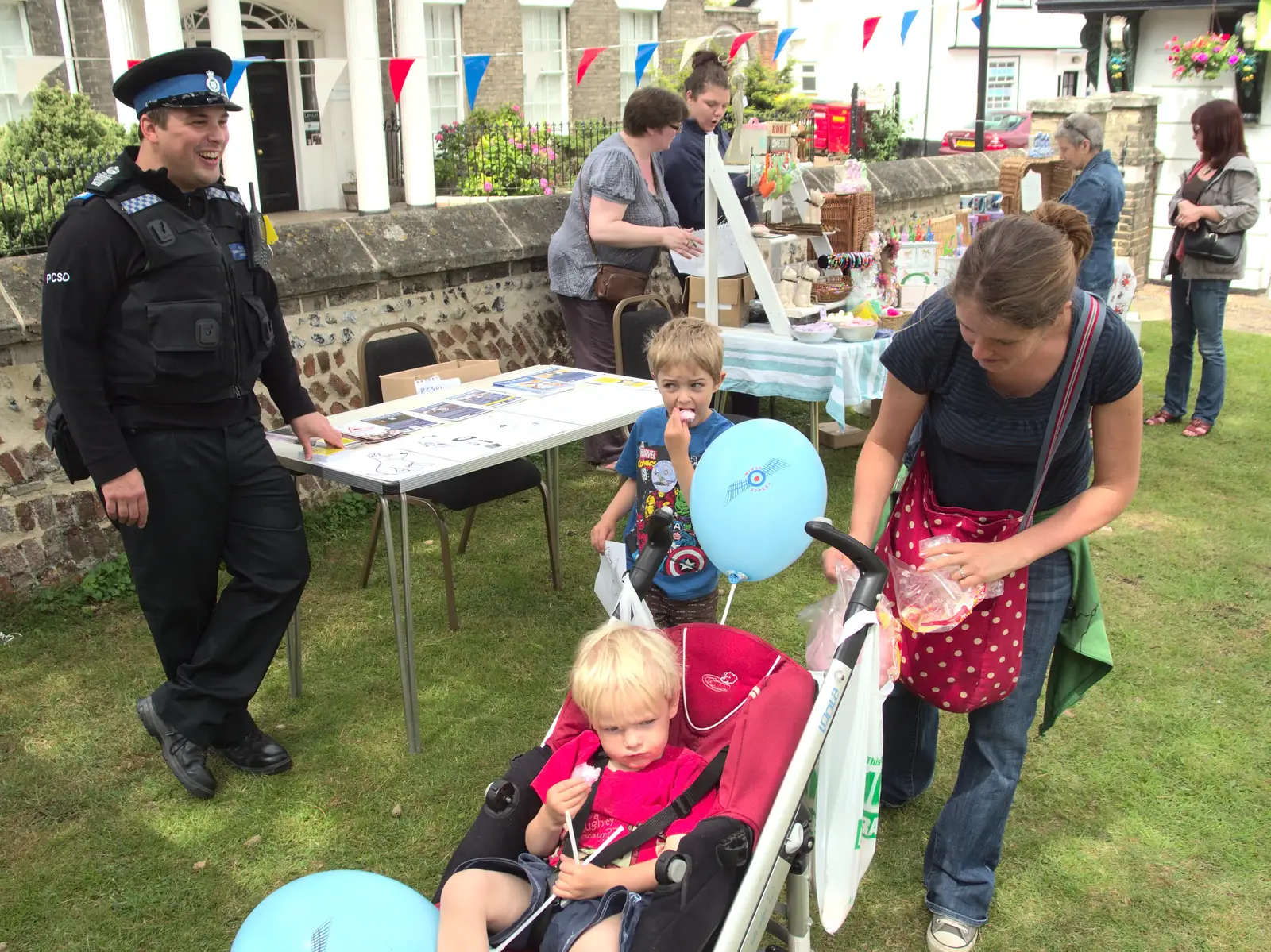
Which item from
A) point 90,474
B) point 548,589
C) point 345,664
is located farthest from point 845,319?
point 90,474

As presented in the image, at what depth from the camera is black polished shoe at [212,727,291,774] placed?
3438 mm

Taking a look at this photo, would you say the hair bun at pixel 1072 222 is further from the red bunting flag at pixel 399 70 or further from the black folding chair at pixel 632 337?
the red bunting flag at pixel 399 70

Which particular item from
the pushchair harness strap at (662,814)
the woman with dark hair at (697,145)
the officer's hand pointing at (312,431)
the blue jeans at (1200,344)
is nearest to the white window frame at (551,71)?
the woman with dark hair at (697,145)

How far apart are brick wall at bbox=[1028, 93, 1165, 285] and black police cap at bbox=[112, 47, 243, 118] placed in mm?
10883

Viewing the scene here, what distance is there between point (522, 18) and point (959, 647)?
1685 cm

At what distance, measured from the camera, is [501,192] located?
43.8ft

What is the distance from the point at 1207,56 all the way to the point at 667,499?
11.6m

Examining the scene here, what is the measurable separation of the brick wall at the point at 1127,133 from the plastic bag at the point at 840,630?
10.8 metres

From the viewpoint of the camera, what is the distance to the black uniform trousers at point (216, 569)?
3.11 m

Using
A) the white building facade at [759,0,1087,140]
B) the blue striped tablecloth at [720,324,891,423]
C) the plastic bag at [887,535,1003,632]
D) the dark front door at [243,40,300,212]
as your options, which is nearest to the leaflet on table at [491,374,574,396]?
the blue striped tablecloth at [720,324,891,423]

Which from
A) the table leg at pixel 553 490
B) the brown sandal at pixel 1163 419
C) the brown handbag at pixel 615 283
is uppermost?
the brown handbag at pixel 615 283

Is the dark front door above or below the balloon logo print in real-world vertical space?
above

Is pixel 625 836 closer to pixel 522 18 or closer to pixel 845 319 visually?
pixel 845 319

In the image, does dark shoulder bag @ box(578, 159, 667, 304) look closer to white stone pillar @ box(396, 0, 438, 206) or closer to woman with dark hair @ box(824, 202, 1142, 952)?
woman with dark hair @ box(824, 202, 1142, 952)
